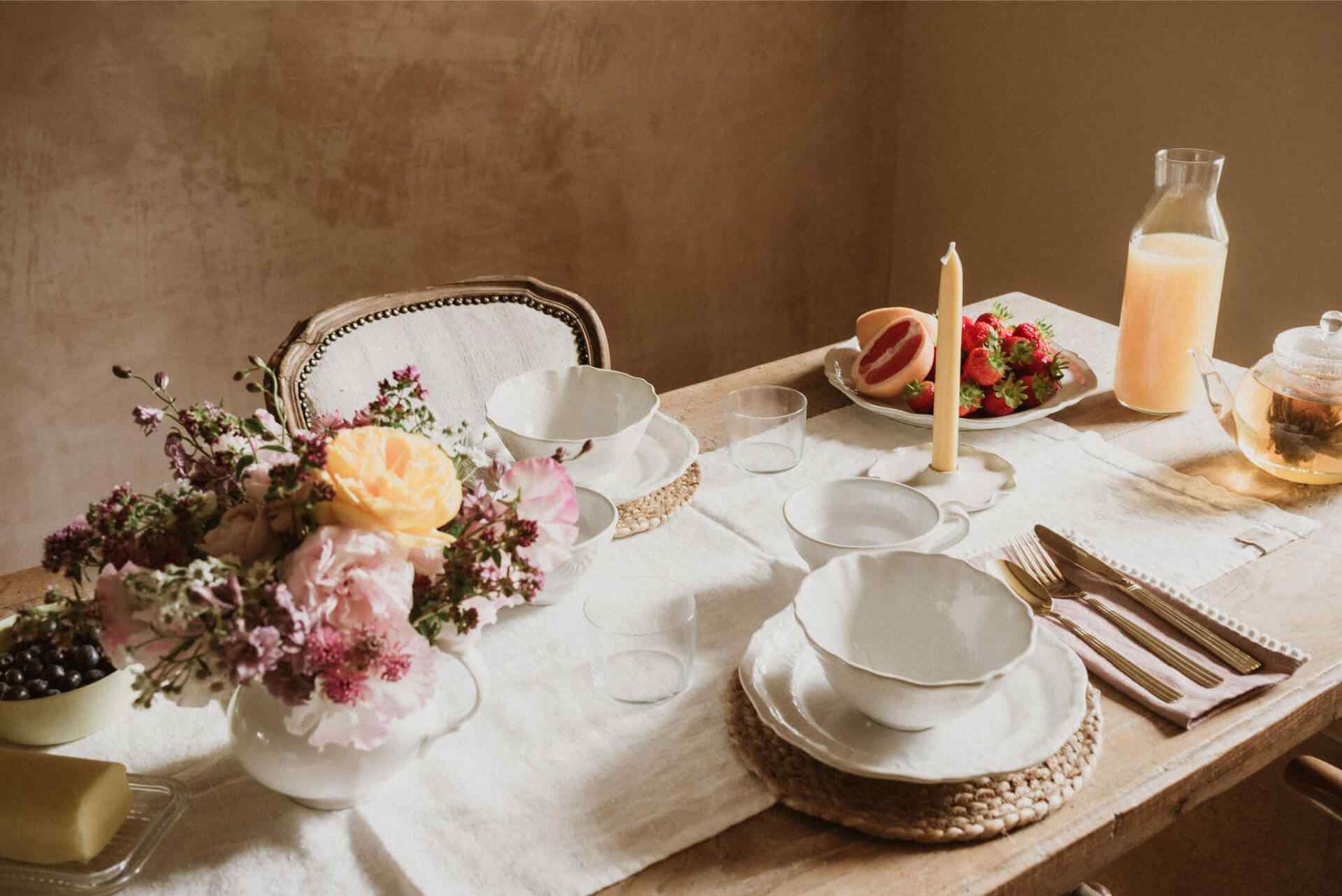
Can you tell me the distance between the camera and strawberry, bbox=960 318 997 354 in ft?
4.44

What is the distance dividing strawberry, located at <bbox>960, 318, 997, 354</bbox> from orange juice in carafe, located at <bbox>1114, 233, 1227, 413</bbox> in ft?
0.57

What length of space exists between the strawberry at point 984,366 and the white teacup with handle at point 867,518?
0.92 feet

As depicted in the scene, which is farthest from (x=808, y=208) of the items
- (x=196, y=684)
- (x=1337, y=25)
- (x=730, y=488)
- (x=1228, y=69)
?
(x=196, y=684)

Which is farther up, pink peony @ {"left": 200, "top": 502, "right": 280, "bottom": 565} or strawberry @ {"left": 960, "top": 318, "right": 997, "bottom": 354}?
pink peony @ {"left": 200, "top": 502, "right": 280, "bottom": 565}

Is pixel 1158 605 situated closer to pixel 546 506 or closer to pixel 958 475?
pixel 958 475

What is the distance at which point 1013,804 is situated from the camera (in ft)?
2.50

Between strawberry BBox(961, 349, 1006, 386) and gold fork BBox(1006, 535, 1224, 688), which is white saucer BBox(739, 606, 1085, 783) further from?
strawberry BBox(961, 349, 1006, 386)

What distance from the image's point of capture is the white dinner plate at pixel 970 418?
1.33 m

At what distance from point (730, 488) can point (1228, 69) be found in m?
1.69

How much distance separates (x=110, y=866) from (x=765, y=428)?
788 mm

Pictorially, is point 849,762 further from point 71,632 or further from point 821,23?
point 821,23

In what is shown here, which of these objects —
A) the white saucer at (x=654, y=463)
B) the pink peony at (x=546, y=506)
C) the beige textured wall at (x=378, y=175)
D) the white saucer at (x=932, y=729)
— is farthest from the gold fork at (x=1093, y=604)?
the beige textured wall at (x=378, y=175)

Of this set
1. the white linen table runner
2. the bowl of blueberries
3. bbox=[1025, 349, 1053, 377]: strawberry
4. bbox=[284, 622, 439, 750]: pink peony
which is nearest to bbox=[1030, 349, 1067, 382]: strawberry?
bbox=[1025, 349, 1053, 377]: strawberry

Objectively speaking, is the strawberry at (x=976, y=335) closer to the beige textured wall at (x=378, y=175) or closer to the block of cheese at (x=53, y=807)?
the block of cheese at (x=53, y=807)
